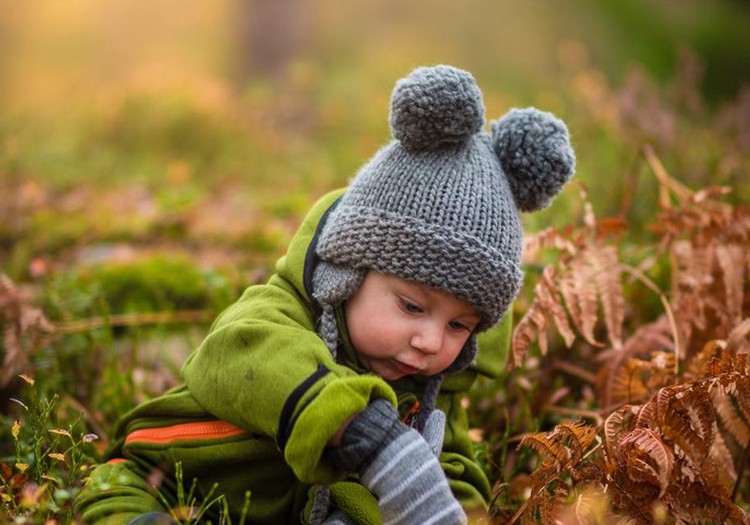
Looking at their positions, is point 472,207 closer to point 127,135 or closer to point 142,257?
point 142,257

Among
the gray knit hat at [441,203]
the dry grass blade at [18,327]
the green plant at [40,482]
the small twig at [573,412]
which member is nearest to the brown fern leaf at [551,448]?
the gray knit hat at [441,203]

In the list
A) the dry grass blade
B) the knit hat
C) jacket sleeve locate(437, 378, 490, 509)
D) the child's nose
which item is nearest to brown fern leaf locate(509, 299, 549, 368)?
jacket sleeve locate(437, 378, 490, 509)

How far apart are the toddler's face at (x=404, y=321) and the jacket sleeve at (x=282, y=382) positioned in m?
0.16

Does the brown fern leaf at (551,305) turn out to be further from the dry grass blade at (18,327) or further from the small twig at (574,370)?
the dry grass blade at (18,327)

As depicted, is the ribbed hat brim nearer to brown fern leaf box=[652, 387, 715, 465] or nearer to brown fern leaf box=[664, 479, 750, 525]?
brown fern leaf box=[652, 387, 715, 465]

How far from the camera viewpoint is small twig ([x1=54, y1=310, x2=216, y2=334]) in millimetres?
3486

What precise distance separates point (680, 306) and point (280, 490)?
6.05 feet

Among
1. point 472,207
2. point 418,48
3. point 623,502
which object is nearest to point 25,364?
point 472,207

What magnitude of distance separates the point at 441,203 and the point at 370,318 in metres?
0.39

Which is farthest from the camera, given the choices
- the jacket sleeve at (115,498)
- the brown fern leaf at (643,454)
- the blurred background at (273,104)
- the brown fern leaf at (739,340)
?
the blurred background at (273,104)

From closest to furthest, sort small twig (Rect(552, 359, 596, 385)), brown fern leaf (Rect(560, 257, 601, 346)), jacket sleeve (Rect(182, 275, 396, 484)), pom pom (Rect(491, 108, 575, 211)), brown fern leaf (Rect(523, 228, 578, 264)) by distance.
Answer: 1. jacket sleeve (Rect(182, 275, 396, 484))
2. pom pom (Rect(491, 108, 575, 211))
3. brown fern leaf (Rect(560, 257, 601, 346))
4. brown fern leaf (Rect(523, 228, 578, 264))
5. small twig (Rect(552, 359, 596, 385))

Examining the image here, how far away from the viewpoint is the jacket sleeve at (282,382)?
189 cm

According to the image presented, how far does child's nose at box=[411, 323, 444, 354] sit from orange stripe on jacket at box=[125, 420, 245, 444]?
58 cm

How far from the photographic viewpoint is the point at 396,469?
1919 mm
